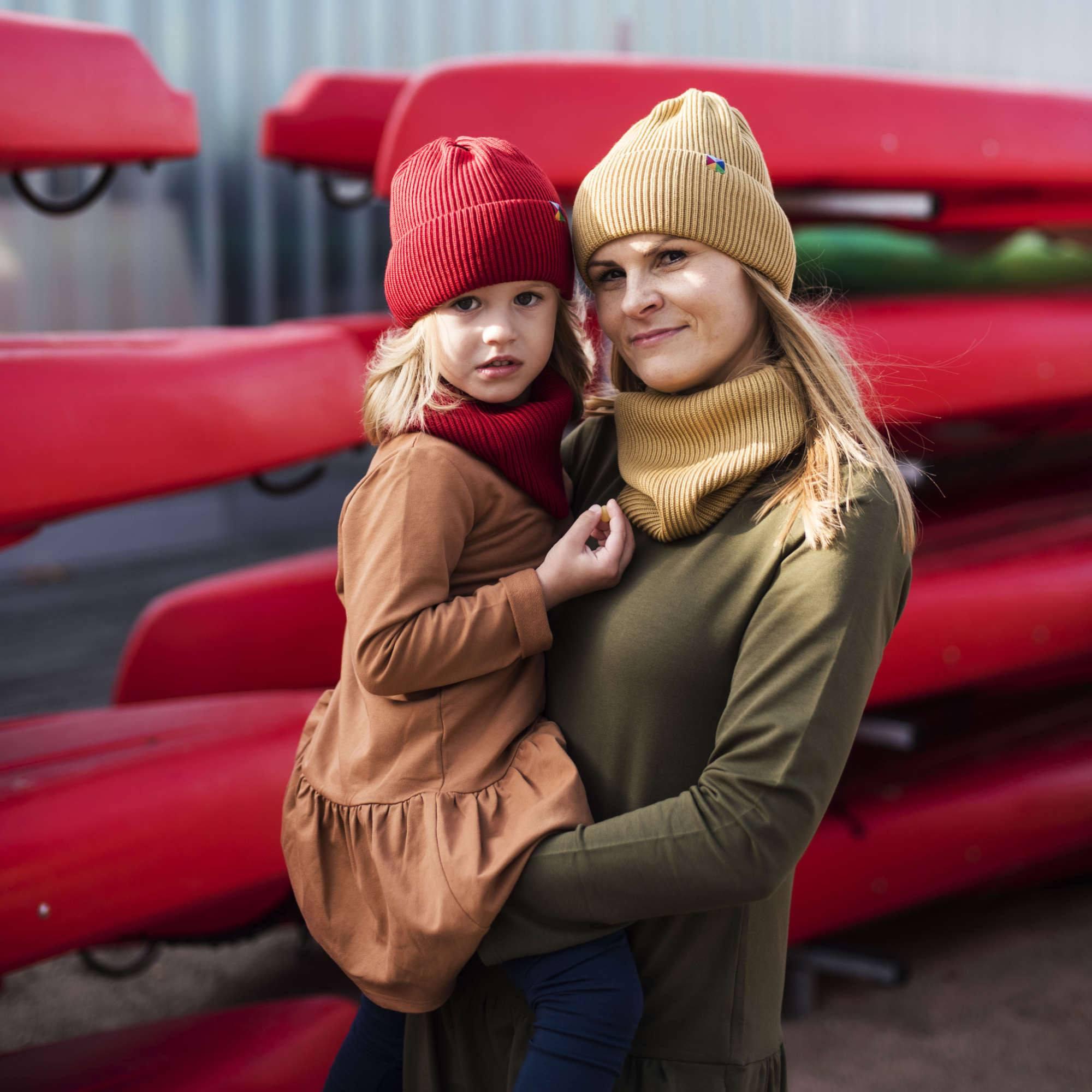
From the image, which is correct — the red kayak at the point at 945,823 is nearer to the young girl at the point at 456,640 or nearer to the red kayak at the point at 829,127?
the red kayak at the point at 829,127

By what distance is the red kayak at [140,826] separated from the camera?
1.62 m

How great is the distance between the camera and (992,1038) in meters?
2.16

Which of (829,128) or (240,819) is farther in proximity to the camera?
(829,128)

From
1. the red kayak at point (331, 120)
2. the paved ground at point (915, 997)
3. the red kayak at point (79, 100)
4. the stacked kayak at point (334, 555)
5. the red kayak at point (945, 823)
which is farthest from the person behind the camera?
the red kayak at point (331, 120)

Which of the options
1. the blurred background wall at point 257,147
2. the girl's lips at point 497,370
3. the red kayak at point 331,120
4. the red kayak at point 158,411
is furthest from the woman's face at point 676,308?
the blurred background wall at point 257,147

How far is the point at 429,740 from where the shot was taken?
1037mm

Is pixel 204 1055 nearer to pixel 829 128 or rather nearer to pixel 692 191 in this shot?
pixel 692 191

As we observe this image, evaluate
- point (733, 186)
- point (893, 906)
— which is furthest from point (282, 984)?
point (733, 186)

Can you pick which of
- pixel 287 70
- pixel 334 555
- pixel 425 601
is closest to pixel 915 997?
pixel 334 555

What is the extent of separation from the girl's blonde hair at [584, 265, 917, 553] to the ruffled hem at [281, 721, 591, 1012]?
288 mm

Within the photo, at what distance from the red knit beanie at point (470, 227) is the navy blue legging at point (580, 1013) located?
0.59 m

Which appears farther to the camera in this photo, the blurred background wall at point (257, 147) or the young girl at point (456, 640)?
the blurred background wall at point (257, 147)

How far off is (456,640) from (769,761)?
270 millimetres

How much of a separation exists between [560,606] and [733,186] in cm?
39
